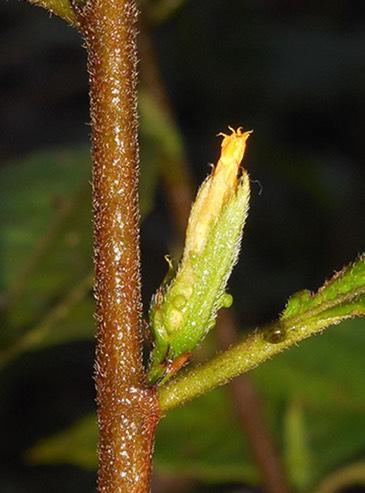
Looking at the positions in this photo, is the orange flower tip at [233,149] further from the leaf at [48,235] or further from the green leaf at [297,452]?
the green leaf at [297,452]

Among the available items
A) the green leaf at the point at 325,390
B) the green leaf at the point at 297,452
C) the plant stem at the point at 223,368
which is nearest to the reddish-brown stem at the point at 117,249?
the plant stem at the point at 223,368

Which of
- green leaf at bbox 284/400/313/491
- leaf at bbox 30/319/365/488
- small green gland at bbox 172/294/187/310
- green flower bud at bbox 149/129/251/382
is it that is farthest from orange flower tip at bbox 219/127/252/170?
leaf at bbox 30/319/365/488

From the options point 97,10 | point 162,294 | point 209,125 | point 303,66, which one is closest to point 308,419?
point 162,294

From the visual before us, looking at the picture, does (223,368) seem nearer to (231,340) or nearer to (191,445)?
(231,340)

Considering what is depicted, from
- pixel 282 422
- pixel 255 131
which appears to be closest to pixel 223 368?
pixel 282 422

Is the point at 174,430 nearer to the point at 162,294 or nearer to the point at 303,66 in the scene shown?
the point at 162,294

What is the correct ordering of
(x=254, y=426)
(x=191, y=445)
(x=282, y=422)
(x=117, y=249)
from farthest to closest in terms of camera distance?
(x=282, y=422), (x=191, y=445), (x=254, y=426), (x=117, y=249)
